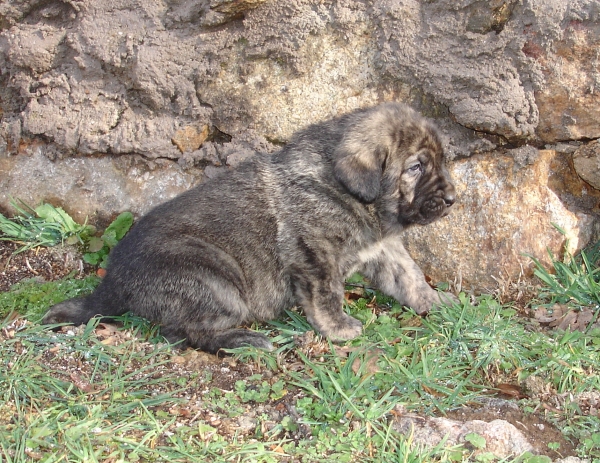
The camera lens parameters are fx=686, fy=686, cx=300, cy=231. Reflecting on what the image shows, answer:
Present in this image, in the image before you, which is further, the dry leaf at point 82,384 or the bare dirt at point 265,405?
the dry leaf at point 82,384

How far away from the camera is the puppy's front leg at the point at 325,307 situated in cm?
448

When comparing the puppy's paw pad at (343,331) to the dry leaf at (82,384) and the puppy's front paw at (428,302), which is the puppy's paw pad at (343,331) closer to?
the puppy's front paw at (428,302)

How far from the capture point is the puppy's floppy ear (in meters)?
4.34

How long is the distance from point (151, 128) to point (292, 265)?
6.14 feet

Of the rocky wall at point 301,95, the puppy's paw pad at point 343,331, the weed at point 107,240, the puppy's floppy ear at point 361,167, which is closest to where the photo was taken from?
the puppy's floppy ear at point 361,167

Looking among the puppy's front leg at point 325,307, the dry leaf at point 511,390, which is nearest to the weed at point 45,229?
the puppy's front leg at point 325,307

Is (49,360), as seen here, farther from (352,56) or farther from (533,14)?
(533,14)

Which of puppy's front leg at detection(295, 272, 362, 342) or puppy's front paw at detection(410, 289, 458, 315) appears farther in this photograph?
puppy's front paw at detection(410, 289, 458, 315)

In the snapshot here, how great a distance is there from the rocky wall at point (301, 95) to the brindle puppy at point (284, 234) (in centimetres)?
72

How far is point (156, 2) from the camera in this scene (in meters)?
5.43

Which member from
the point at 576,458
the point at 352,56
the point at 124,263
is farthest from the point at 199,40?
the point at 576,458

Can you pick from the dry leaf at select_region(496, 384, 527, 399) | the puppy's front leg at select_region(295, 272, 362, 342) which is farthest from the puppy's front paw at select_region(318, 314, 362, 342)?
the dry leaf at select_region(496, 384, 527, 399)

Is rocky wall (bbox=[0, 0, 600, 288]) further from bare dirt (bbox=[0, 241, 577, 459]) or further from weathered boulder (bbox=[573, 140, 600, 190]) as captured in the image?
bare dirt (bbox=[0, 241, 577, 459])

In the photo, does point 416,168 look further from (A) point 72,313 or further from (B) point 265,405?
(A) point 72,313
